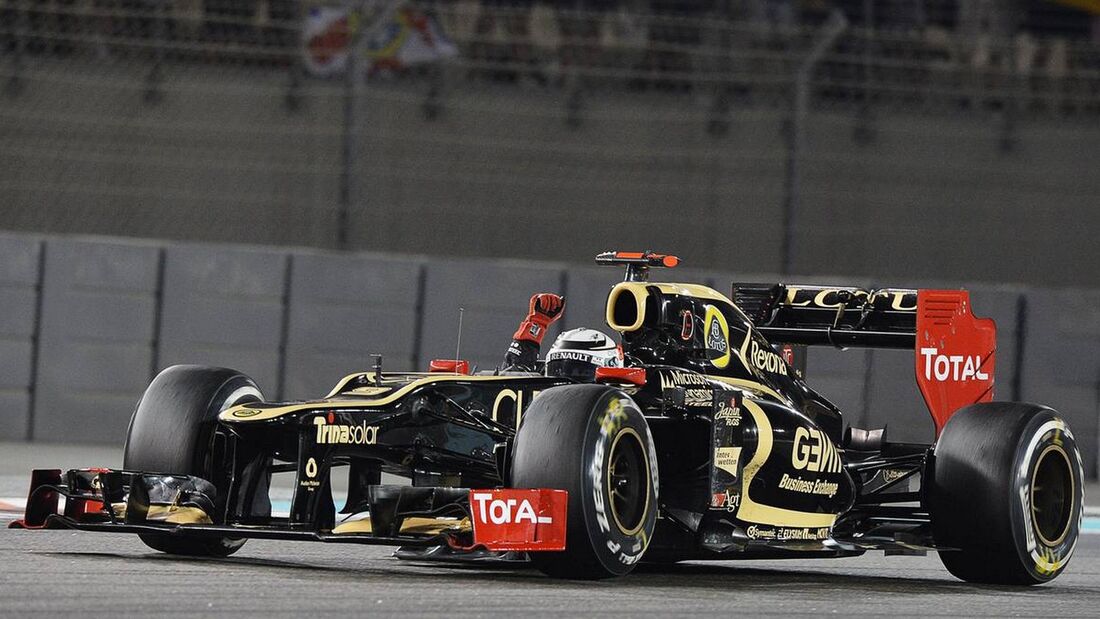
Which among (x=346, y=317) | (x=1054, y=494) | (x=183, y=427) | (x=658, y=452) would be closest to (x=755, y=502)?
(x=658, y=452)

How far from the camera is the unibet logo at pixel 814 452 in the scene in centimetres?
727

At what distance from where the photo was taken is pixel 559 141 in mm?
16625

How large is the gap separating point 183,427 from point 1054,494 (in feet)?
11.2

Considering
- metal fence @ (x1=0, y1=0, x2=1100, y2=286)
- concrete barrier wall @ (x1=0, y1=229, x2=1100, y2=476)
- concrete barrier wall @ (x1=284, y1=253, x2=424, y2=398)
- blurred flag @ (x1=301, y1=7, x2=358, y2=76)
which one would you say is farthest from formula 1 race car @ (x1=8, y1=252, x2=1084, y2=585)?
blurred flag @ (x1=301, y1=7, x2=358, y2=76)

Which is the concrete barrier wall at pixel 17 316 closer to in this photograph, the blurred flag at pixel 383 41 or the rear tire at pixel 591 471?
the blurred flag at pixel 383 41

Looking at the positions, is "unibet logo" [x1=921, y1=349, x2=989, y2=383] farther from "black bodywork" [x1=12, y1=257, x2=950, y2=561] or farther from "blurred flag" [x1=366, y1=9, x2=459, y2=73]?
"blurred flag" [x1=366, y1=9, x2=459, y2=73]

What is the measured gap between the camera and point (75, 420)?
1215 centimetres

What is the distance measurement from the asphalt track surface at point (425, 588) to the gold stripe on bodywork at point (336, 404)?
523 millimetres

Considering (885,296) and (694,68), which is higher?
(694,68)

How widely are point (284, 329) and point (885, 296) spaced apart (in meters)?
5.19

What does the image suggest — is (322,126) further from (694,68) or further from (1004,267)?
(1004,267)

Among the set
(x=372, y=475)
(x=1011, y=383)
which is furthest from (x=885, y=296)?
(x=1011, y=383)

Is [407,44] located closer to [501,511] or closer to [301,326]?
[301,326]

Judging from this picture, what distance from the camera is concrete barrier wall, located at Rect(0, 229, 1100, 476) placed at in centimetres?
1210
